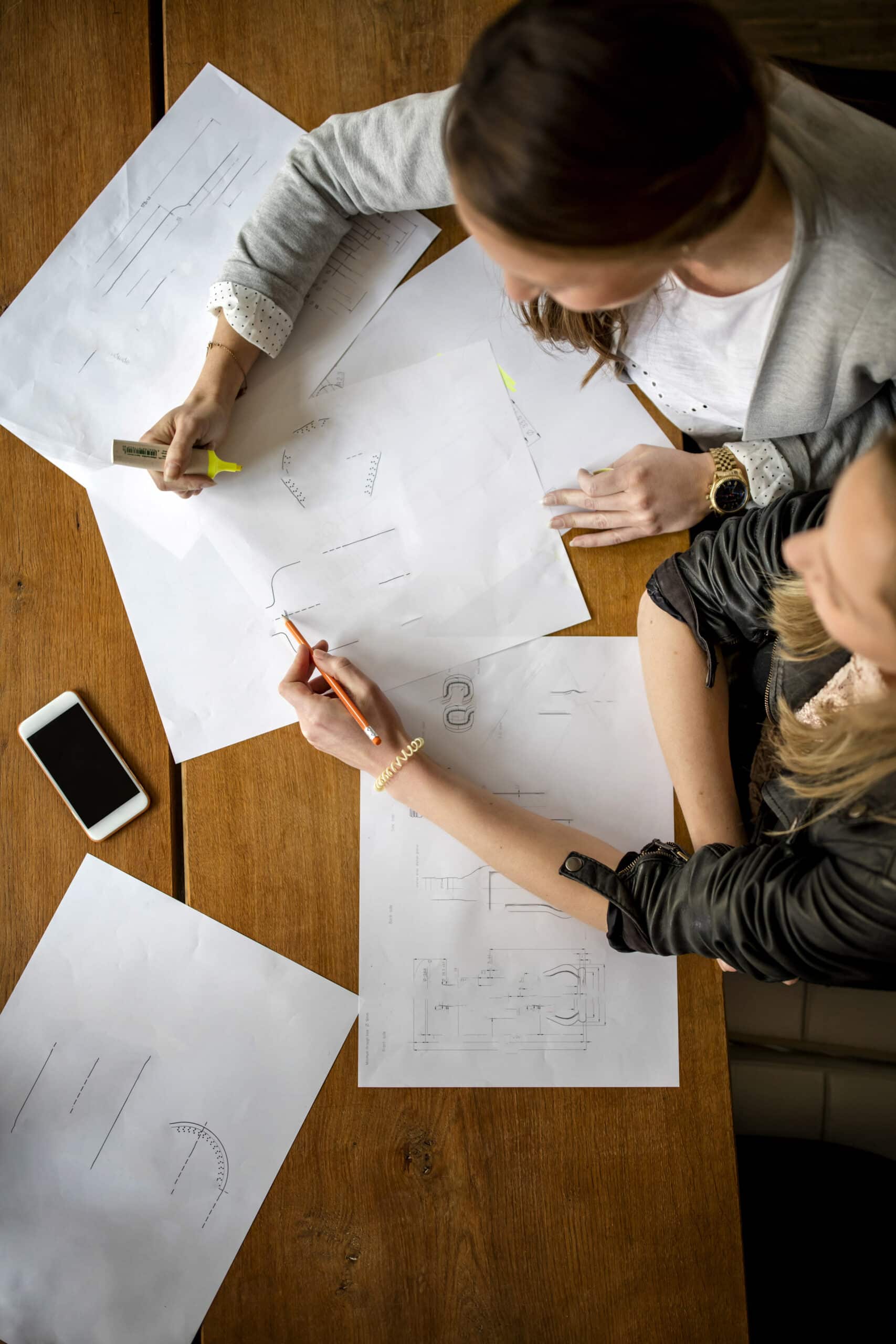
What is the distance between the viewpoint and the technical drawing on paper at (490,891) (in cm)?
87

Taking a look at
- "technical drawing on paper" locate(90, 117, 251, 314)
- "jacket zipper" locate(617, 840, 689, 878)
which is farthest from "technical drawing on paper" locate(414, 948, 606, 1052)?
"technical drawing on paper" locate(90, 117, 251, 314)

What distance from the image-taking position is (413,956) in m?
0.85

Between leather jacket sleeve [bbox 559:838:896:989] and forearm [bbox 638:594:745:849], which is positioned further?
forearm [bbox 638:594:745:849]

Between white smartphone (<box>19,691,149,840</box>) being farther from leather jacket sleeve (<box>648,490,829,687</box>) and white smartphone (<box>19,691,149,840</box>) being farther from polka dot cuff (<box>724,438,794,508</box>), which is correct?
polka dot cuff (<box>724,438,794,508</box>)

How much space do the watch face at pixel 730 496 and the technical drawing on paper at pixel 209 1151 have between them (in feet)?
2.66

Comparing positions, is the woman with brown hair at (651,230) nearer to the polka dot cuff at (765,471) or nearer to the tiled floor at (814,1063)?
the polka dot cuff at (765,471)

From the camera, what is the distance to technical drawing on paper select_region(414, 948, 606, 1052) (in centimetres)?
84

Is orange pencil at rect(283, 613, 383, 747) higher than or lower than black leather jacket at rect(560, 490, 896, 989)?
higher

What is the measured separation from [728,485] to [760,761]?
0.29 meters

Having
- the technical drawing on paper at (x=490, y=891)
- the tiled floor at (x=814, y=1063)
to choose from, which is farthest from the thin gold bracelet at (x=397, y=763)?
the tiled floor at (x=814, y=1063)

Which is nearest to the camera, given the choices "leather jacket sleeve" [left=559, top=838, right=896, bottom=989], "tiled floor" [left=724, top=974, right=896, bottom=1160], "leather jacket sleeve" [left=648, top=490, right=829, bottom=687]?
"leather jacket sleeve" [left=559, top=838, right=896, bottom=989]

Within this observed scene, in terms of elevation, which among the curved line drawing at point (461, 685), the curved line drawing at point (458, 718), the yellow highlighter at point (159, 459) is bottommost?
the curved line drawing at point (458, 718)

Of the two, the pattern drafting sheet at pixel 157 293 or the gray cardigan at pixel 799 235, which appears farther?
the pattern drafting sheet at pixel 157 293

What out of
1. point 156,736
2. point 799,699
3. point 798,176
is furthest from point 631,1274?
point 798,176
